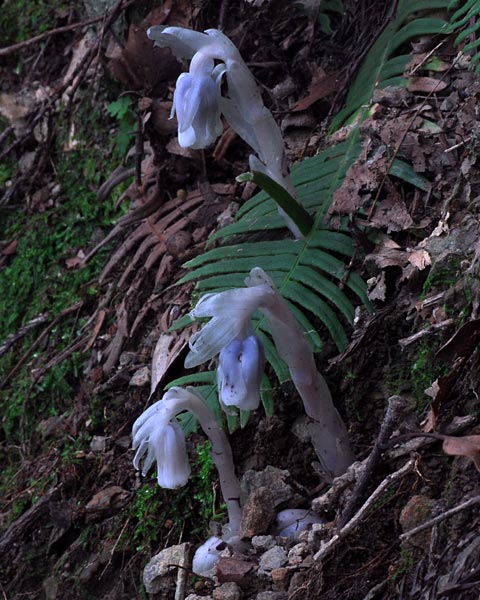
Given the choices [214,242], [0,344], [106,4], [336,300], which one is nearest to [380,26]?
[214,242]

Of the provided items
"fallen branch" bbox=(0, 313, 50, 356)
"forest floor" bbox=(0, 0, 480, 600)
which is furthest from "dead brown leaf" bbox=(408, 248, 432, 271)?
"fallen branch" bbox=(0, 313, 50, 356)

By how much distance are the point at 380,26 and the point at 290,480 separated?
1.64 meters

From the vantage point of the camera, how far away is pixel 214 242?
2711 millimetres

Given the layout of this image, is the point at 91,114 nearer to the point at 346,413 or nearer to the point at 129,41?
the point at 129,41

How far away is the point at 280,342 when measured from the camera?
1.79 metres

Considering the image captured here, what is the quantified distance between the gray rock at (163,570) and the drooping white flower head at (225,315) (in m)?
0.56

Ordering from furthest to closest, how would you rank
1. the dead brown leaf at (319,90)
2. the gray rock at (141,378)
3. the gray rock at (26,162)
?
the gray rock at (26,162)
the dead brown leaf at (319,90)
the gray rock at (141,378)

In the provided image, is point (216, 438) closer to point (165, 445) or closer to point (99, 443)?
point (165, 445)

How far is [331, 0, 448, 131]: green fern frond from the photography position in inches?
99.4

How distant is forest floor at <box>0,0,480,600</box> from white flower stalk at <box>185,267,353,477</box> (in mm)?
103

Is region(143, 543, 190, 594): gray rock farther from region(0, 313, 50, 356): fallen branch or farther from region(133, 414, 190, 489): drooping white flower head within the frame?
region(0, 313, 50, 356): fallen branch

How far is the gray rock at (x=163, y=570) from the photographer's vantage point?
1.96 meters

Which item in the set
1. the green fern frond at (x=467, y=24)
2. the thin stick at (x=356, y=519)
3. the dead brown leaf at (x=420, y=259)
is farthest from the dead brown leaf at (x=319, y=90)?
the thin stick at (x=356, y=519)

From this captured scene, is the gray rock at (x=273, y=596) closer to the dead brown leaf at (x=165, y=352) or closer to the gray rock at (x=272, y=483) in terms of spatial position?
the gray rock at (x=272, y=483)
